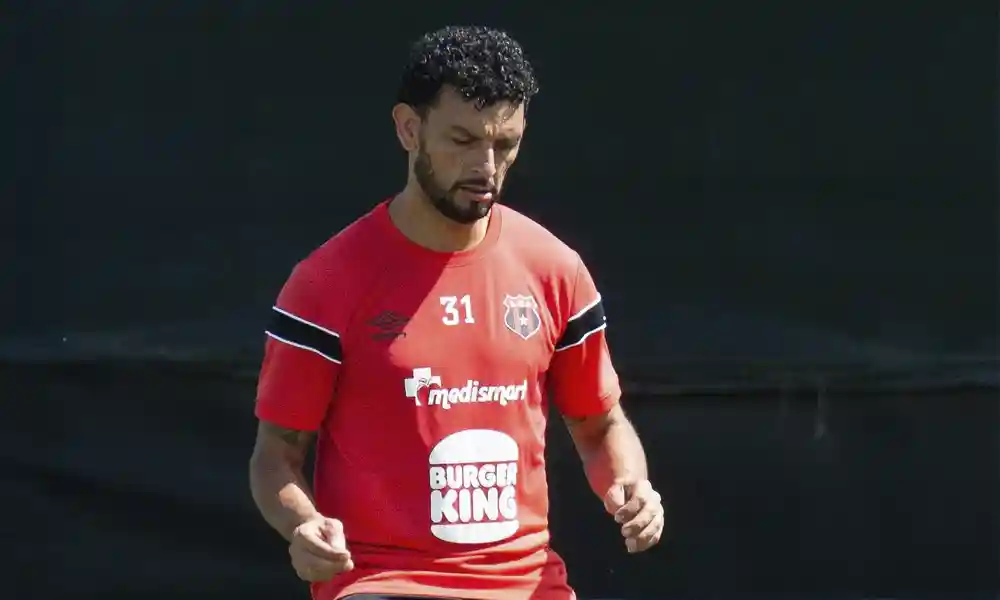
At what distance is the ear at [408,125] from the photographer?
293 cm

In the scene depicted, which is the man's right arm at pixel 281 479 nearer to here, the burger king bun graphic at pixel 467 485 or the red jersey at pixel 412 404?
the red jersey at pixel 412 404

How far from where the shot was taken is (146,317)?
4.26 m

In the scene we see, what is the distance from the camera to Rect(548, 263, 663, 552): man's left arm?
3088mm

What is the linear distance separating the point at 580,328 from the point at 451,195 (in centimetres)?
40

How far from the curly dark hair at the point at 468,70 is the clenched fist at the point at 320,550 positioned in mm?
781

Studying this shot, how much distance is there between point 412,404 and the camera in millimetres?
2885

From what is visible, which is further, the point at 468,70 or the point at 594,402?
the point at 594,402

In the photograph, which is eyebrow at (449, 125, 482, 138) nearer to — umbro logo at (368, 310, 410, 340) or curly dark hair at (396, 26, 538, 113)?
Answer: curly dark hair at (396, 26, 538, 113)

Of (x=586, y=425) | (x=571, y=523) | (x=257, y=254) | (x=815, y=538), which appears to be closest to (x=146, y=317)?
(x=257, y=254)

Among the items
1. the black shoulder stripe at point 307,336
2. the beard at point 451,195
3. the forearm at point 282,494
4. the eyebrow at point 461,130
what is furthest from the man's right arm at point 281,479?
the eyebrow at point 461,130

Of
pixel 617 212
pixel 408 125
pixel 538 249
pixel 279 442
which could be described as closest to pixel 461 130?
pixel 408 125

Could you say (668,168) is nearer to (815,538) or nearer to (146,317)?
(815,538)

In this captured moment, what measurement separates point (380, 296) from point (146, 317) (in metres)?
1.54

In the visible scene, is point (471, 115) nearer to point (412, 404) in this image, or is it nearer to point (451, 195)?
point (451, 195)
